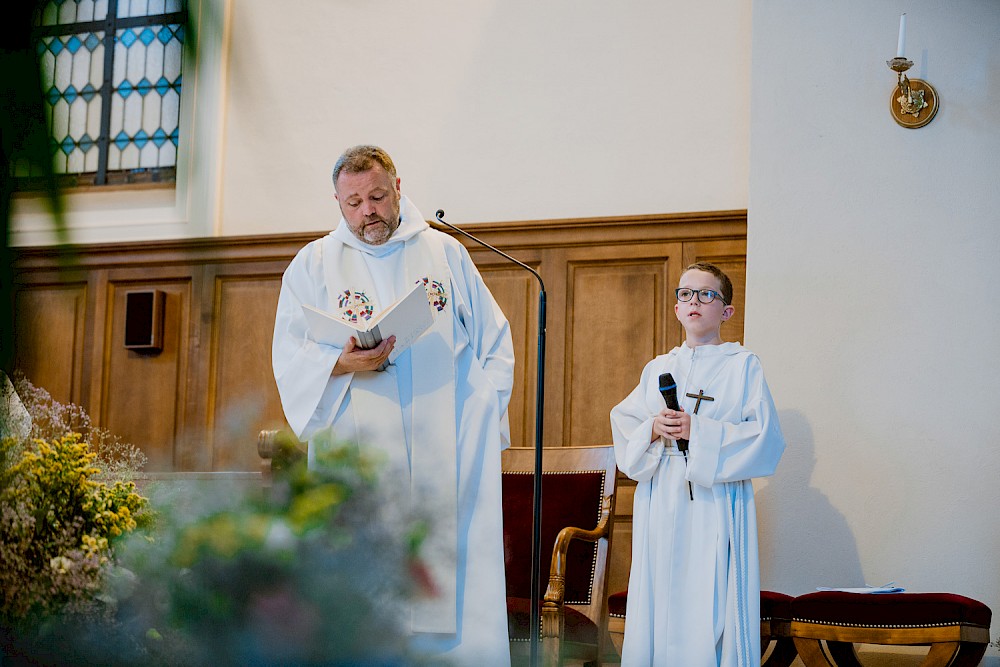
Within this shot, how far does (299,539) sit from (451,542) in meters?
0.10

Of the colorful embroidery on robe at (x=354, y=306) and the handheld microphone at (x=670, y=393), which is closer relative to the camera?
the colorful embroidery on robe at (x=354, y=306)

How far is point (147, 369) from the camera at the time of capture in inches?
282

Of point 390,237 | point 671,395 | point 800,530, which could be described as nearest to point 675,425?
point 671,395

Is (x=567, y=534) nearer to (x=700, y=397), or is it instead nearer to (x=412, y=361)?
(x=700, y=397)

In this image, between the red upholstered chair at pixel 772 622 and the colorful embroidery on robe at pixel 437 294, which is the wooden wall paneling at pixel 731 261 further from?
the colorful embroidery on robe at pixel 437 294

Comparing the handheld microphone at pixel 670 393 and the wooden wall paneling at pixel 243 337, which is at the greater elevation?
the wooden wall paneling at pixel 243 337

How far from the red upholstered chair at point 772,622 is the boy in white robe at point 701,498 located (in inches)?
9.0

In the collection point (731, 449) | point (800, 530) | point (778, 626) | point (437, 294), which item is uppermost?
point (437, 294)

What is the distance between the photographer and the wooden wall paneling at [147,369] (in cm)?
709

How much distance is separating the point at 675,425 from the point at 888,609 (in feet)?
3.55

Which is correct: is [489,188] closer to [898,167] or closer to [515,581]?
[898,167]

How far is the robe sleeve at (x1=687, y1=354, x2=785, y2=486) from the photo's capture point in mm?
4477

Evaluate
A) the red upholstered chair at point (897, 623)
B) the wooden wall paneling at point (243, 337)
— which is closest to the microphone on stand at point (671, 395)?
the red upholstered chair at point (897, 623)

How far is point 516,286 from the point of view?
21.9ft
